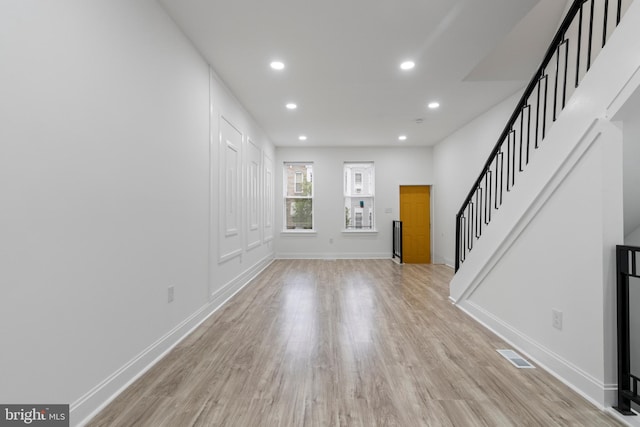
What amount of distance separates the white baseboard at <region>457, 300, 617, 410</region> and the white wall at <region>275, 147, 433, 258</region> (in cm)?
476

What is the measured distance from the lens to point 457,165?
6.49m

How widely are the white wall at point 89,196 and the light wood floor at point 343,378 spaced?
359 millimetres

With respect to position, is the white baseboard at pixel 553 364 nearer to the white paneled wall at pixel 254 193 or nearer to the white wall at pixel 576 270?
the white wall at pixel 576 270

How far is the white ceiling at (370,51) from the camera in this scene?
2650 mm

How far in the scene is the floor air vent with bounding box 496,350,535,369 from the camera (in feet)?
7.52

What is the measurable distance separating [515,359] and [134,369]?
9.18 feet

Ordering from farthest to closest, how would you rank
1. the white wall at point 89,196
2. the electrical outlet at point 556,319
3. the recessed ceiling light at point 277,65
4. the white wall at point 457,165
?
the white wall at point 457,165 → the recessed ceiling light at point 277,65 → the electrical outlet at point 556,319 → the white wall at point 89,196

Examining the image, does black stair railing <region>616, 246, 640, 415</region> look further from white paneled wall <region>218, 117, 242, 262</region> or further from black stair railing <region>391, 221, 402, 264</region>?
black stair railing <region>391, 221, 402, 264</region>

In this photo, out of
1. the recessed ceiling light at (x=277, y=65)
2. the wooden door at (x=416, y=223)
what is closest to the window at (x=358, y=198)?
the wooden door at (x=416, y=223)

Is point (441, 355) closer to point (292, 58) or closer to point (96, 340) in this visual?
point (96, 340)

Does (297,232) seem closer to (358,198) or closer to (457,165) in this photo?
(358,198)

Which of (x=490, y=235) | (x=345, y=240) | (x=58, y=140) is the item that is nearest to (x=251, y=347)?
(x=58, y=140)

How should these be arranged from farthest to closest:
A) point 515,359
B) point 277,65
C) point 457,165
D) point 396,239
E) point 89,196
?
point 396,239 → point 457,165 → point 277,65 → point 515,359 → point 89,196

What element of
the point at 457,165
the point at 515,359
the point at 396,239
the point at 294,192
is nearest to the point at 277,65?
the point at 515,359
